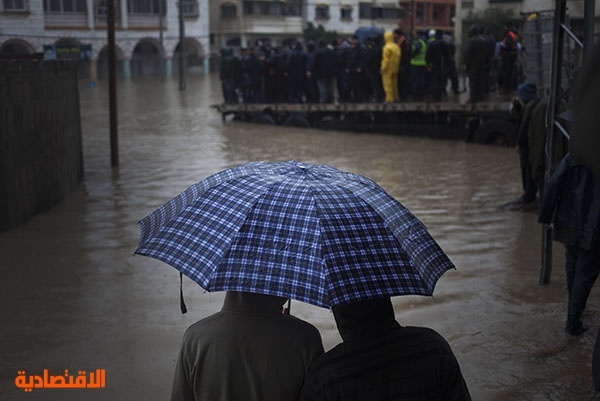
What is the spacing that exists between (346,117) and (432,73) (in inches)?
110

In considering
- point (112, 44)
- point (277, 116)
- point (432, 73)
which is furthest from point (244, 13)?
point (112, 44)

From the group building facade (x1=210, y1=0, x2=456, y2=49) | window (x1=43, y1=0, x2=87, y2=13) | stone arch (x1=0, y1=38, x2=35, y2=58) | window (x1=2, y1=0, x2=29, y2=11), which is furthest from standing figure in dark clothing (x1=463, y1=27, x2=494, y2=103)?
building facade (x1=210, y1=0, x2=456, y2=49)

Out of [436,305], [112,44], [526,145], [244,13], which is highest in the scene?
[244,13]

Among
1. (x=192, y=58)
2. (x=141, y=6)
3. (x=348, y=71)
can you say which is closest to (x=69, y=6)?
(x=141, y=6)

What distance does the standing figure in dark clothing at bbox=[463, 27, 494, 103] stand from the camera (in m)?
15.5

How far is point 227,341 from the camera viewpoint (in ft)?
8.00

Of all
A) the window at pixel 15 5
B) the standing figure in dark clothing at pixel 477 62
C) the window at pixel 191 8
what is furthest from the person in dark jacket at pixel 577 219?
the window at pixel 191 8

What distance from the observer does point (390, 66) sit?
17172 mm

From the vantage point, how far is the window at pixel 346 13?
58875 mm

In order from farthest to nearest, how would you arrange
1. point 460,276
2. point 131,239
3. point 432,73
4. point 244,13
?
point 244,13 → point 432,73 → point 131,239 → point 460,276

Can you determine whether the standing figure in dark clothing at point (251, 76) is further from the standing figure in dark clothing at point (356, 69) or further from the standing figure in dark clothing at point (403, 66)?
the standing figure in dark clothing at point (403, 66)

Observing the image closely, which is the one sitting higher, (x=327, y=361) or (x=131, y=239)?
(x=327, y=361)

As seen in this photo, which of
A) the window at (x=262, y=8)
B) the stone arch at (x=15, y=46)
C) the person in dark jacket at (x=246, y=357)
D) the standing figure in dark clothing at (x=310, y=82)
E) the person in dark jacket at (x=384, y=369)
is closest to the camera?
the person in dark jacket at (x=384, y=369)

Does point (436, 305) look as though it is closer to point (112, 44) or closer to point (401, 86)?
point (112, 44)
